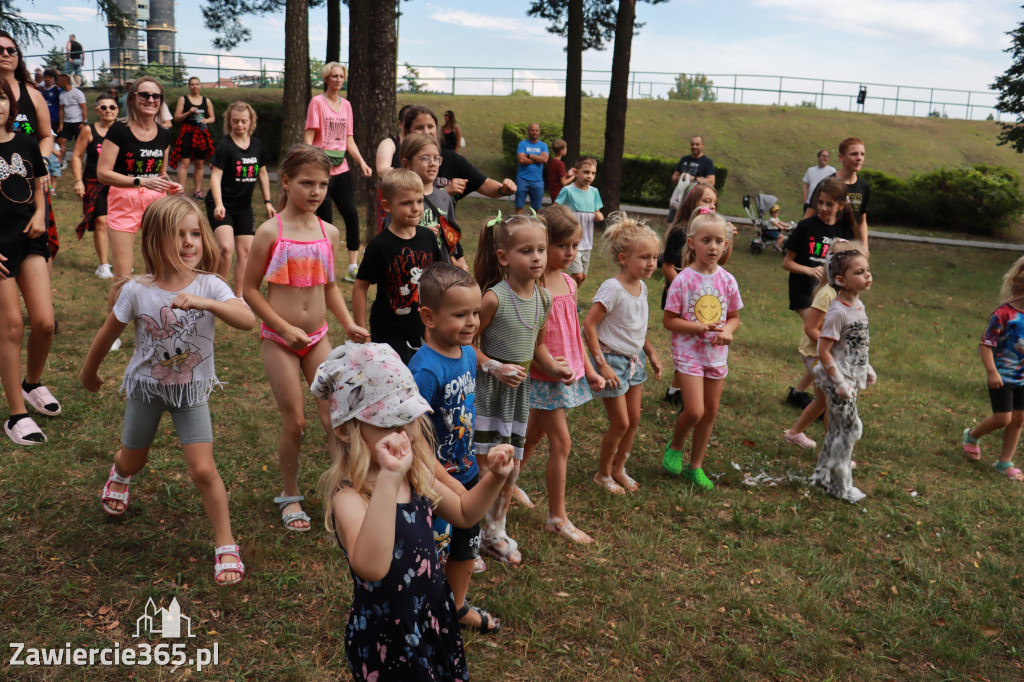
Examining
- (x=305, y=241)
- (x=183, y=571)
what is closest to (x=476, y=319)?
(x=305, y=241)

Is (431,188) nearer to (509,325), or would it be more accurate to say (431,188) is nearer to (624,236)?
(624,236)

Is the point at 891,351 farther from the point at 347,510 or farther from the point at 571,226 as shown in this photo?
the point at 347,510

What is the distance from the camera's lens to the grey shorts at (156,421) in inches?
150

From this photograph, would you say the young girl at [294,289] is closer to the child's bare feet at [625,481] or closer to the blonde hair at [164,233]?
the blonde hair at [164,233]

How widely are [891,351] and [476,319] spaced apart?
8.98m

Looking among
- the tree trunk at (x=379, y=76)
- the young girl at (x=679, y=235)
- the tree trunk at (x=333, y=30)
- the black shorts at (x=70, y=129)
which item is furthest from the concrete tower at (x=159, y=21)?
the young girl at (x=679, y=235)

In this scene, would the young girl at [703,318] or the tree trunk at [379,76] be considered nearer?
the young girl at [703,318]

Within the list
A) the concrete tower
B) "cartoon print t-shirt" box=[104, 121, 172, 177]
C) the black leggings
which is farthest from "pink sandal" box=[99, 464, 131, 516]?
the concrete tower

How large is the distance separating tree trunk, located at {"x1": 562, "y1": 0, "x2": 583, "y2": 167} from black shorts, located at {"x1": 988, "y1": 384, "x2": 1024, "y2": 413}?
14.6m

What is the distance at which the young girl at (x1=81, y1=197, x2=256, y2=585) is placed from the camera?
3654 millimetres

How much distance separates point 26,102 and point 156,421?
316cm

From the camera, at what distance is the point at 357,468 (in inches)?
87.2

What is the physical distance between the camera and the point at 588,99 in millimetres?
40500

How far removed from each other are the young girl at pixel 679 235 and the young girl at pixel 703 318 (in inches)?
38.6
